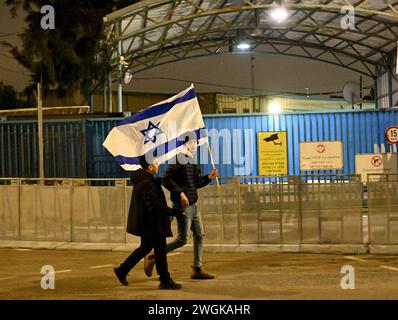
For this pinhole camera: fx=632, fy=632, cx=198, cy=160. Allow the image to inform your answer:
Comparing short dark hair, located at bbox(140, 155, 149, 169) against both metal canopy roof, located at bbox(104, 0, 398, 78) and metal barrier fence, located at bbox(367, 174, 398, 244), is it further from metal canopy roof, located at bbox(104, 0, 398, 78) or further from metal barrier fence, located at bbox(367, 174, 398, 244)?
metal canopy roof, located at bbox(104, 0, 398, 78)

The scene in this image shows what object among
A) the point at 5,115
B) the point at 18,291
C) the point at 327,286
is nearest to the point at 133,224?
the point at 18,291

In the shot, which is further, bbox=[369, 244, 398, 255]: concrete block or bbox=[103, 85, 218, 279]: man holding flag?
bbox=[369, 244, 398, 255]: concrete block

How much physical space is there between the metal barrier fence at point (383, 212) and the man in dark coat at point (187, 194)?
3723mm

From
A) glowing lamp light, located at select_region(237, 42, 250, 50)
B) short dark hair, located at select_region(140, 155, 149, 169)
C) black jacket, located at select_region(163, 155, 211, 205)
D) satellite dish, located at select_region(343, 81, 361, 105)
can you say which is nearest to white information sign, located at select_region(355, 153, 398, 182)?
satellite dish, located at select_region(343, 81, 361, 105)

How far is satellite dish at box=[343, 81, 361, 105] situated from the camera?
24.4 meters

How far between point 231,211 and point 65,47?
13282 millimetres

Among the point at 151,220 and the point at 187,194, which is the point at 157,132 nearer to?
the point at 187,194

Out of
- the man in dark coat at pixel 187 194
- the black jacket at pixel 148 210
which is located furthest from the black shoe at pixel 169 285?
the black jacket at pixel 148 210

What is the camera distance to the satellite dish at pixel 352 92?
2439cm

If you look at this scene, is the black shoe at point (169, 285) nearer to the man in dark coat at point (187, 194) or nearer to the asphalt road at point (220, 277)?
the asphalt road at point (220, 277)

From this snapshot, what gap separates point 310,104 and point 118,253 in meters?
39.9

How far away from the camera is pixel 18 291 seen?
7723 mm

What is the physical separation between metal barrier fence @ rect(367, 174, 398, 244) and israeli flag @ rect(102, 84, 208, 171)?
3552mm

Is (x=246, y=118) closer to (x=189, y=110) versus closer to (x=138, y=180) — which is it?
(x=189, y=110)
